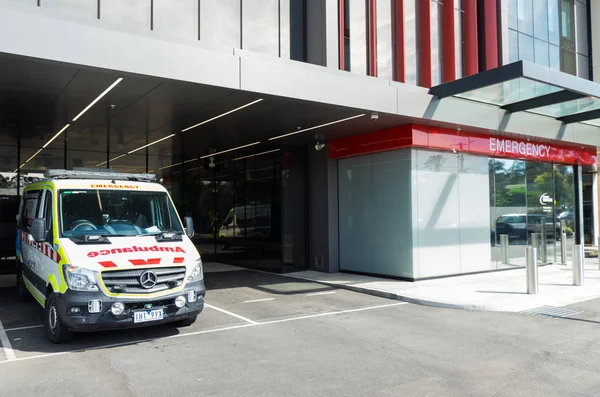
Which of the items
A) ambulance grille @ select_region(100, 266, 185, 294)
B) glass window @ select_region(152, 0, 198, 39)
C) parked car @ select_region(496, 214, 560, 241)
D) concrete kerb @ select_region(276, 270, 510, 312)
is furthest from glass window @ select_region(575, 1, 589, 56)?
ambulance grille @ select_region(100, 266, 185, 294)

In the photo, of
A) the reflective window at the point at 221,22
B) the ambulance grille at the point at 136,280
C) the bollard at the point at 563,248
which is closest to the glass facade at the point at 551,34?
the bollard at the point at 563,248

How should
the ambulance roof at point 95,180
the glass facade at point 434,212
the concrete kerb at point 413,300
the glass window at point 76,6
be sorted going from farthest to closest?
the glass facade at point 434,212 < the concrete kerb at point 413,300 < the glass window at point 76,6 < the ambulance roof at point 95,180

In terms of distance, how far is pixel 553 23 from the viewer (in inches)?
746

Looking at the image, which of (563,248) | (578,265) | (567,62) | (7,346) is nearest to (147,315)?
(7,346)

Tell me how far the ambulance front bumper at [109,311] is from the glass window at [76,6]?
566cm

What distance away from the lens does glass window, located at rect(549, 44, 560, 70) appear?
61.4ft

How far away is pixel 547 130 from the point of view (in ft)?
47.7

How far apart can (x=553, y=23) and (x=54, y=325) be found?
20.4m

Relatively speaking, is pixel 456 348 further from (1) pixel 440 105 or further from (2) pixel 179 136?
(2) pixel 179 136

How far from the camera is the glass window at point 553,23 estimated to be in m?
18.8

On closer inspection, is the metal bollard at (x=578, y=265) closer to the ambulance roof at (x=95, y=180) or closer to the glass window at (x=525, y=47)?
the glass window at (x=525, y=47)

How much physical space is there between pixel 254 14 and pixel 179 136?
4377mm

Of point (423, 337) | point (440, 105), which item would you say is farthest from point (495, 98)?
point (423, 337)

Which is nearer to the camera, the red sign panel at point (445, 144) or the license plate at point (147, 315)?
the license plate at point (147, 315)
